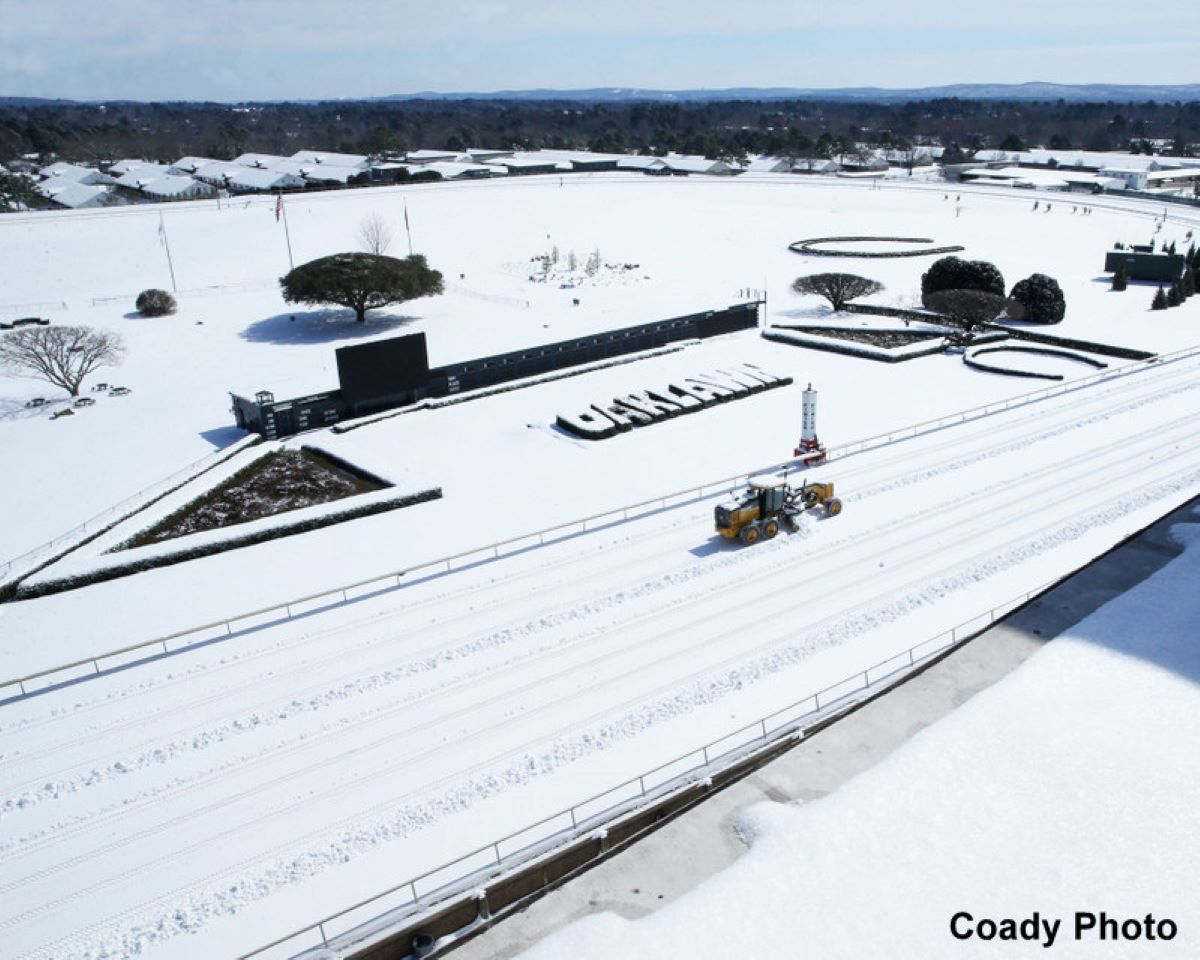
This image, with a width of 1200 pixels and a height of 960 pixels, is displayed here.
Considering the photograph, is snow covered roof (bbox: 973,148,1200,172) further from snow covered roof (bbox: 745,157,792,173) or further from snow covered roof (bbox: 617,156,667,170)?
snow covered roof (bbox: 617,156,667,170)

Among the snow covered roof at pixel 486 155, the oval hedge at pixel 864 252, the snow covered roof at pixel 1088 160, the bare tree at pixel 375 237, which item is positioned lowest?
the oval hedge at pixel 864 252

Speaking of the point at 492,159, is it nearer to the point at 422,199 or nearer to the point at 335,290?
the point at 422,199

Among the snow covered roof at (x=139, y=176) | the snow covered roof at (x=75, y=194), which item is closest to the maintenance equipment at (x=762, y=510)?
Answer: the snow covered roof at (x=75, y=194)

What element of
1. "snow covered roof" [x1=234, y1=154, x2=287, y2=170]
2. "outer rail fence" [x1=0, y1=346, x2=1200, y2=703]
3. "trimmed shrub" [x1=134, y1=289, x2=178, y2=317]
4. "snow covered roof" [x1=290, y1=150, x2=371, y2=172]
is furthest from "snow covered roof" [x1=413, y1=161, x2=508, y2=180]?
"outer rail fence" [x1=0, y1=346, x2=1200, y2=703]

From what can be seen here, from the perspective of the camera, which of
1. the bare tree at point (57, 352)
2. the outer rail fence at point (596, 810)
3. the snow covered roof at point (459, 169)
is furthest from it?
the snow covered roof at point (459, 169)

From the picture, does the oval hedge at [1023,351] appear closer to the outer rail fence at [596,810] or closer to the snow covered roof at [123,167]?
the outer rail fence at [596,810]

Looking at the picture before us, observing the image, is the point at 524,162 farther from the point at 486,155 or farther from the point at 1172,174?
the point at 1172,174

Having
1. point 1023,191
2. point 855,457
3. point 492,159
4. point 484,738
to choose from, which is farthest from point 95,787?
point 492,159

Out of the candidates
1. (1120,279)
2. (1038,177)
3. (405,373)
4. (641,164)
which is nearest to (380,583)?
(405,373)
